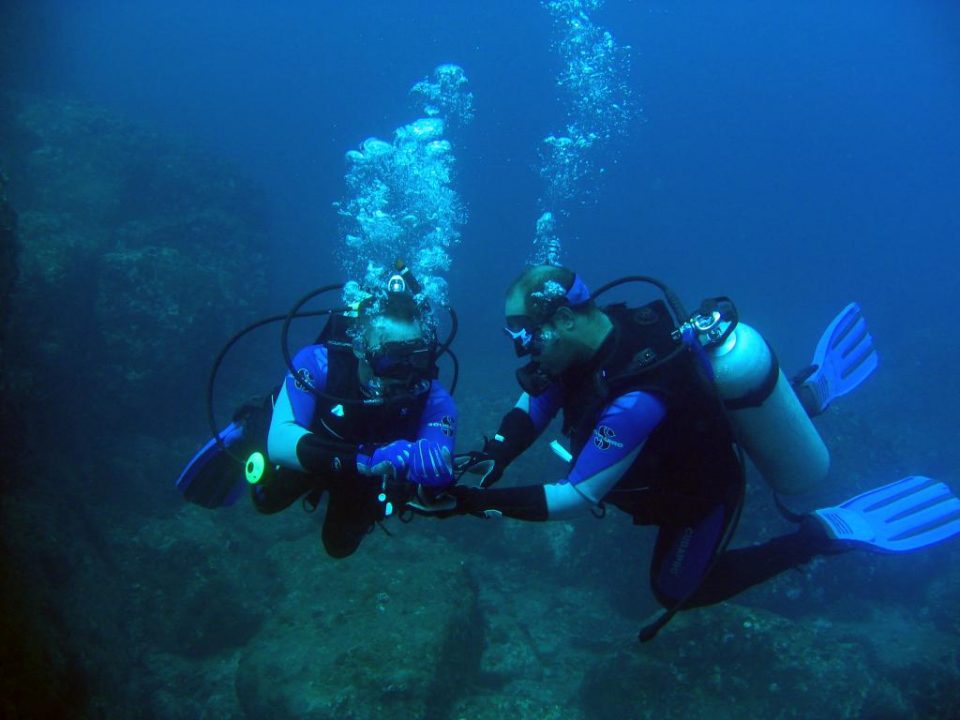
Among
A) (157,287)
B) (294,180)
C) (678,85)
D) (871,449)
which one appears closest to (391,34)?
(294,180)

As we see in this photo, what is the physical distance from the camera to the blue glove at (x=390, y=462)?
2.52m

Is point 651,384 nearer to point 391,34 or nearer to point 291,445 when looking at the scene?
point 291,445

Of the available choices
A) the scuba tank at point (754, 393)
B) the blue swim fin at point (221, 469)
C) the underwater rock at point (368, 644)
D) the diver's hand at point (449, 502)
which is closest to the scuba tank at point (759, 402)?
the scuba tank at point (754, 393)

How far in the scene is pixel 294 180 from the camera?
194ft

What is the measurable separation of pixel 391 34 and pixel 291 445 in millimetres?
83818

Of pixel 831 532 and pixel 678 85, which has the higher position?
pixel 678 85

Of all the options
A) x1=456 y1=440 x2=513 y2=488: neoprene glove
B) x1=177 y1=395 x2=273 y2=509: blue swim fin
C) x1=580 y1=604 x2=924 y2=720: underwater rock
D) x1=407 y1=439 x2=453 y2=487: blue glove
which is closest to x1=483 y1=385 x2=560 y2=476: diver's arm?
x1=456 y1=440 x2=513 y2=488: neoprene glove

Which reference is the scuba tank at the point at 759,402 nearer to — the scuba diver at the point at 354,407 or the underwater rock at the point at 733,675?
the scuba diver at the point at 354,407

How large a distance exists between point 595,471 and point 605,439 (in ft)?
0.61

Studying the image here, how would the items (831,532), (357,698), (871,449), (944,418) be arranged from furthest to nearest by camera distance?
1. (944,418)
2. (871,449)
3. (357,698)
4. (831,532)

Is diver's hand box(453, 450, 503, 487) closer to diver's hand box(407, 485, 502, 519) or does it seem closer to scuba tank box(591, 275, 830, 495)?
diver's hand box(407, 485, 502, 519)

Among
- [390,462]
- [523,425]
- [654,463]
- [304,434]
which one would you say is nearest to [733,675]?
[654,463]

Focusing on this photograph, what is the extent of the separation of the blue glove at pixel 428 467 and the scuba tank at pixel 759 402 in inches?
64.3

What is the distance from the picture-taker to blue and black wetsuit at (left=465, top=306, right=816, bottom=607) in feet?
9.45
